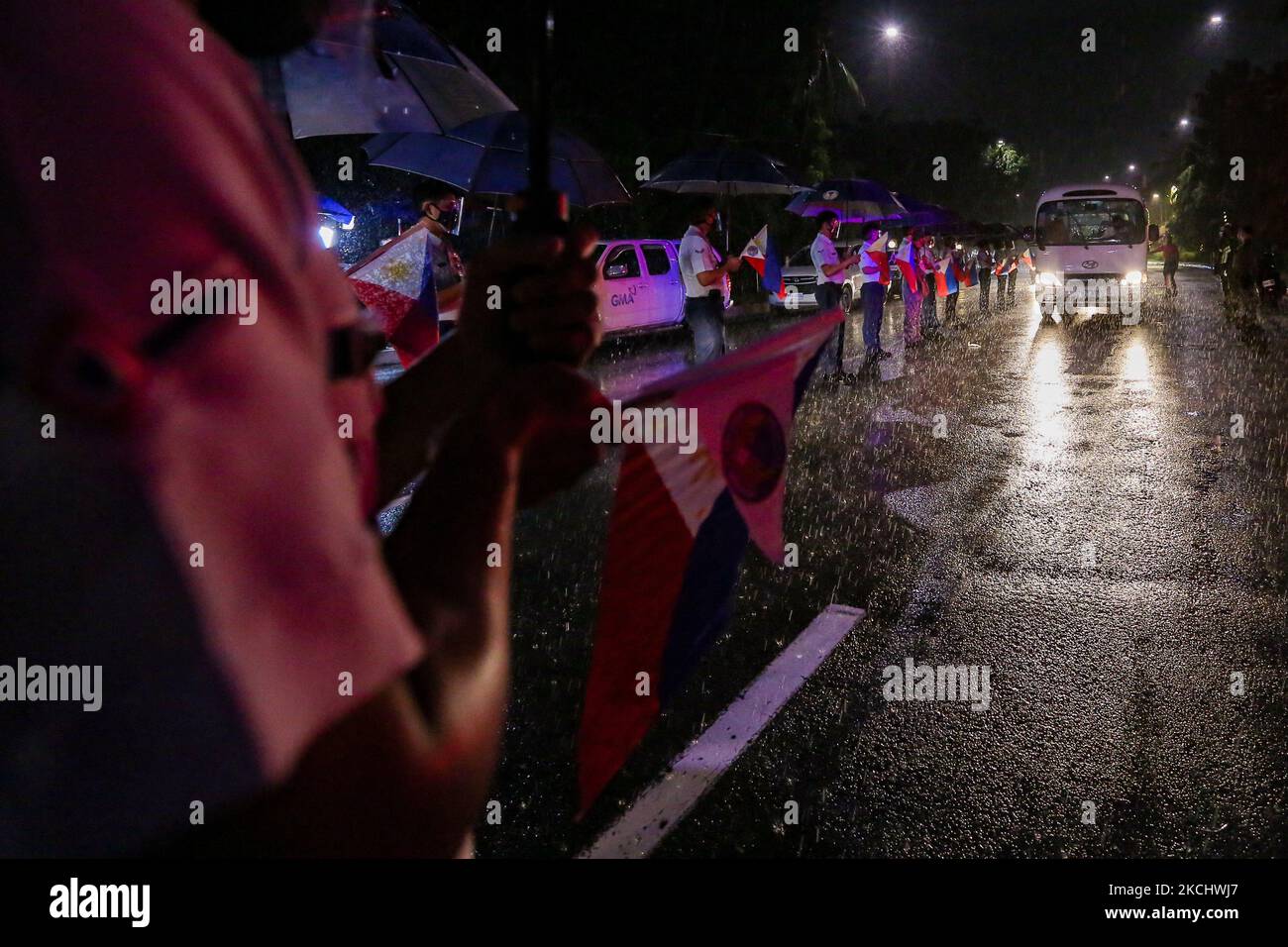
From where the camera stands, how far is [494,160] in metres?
10.1

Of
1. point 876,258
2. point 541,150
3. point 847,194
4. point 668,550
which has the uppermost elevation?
point 847,194

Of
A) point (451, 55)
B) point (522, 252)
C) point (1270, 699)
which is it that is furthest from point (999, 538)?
point (522, 252)

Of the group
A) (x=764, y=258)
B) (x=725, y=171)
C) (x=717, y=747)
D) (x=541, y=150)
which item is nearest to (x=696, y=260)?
(x=764, y=258)

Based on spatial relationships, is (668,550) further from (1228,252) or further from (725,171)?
(1228,252)

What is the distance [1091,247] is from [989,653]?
67.0ft

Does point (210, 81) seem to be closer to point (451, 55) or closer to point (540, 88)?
point (540, 88)

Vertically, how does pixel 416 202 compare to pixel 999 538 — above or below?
above

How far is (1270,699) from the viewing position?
12.7 feet

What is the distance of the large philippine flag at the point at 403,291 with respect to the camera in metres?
6.06

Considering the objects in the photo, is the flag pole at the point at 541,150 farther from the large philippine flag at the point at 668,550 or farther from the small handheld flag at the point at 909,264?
the small handheld flag at the point at 909,264

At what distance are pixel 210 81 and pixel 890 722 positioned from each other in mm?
3567

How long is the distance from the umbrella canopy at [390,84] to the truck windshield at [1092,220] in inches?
897

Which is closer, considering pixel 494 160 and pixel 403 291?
pixel 403 291

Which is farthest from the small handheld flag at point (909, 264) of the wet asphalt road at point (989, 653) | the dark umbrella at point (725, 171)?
the wet asphalt road at point (989, 653)
